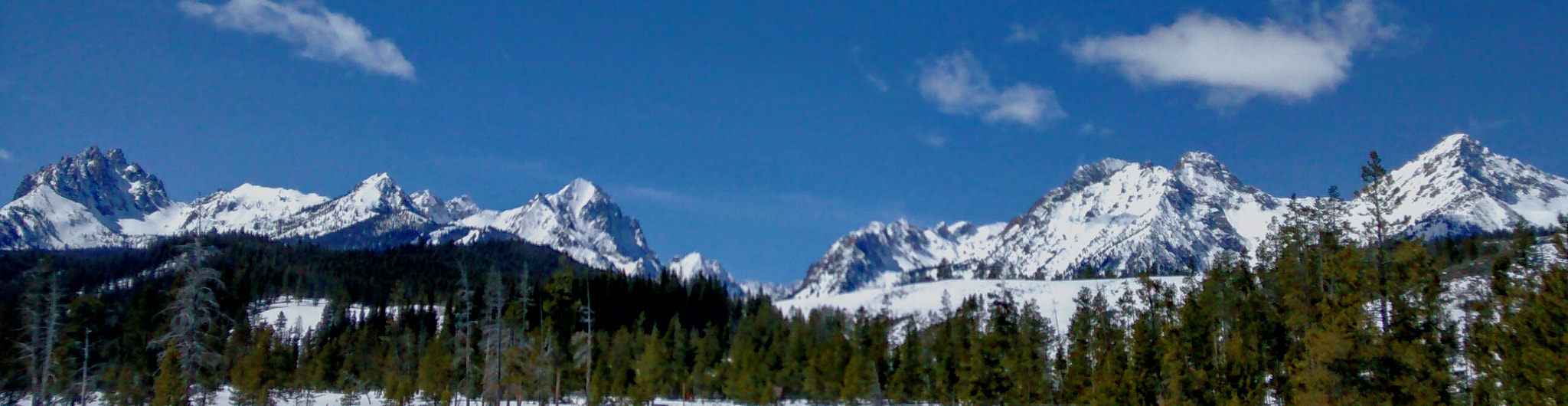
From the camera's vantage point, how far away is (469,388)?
68.2 meters

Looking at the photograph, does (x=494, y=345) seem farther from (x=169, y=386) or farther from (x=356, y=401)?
(x=356, y=401)

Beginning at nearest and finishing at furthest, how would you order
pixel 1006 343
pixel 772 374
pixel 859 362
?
pixel 1006 343 → pixel 859 362 → pixel 772 374

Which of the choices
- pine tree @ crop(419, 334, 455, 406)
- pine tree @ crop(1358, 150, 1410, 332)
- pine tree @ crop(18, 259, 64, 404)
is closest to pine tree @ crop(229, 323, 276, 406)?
pine tree @ crop(419, 334, 455, 406)

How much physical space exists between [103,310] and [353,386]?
80.7ft

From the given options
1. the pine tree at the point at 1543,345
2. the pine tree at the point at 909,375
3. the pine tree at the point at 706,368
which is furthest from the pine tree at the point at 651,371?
the pine tree at the point at 1543,345

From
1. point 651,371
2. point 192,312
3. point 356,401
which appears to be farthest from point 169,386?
point 356,401

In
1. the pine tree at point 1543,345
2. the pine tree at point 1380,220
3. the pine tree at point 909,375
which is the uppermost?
the pine tree at point 1380,220

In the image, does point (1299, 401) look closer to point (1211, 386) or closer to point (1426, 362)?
point (1426, 362)

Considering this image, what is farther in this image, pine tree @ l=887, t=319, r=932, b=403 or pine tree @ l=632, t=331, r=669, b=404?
pine tree @ l=887, t=319, r=932, b=403

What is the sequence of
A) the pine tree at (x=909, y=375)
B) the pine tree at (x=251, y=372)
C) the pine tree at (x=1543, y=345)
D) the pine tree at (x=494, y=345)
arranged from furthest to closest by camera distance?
the pine tree at (x=909, y=375) < the pine tree at (x=251, y=372) < the pine tree at (x=494, y=345) < the pine tree at (x=1543, y=345)

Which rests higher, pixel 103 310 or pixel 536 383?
pixel 103 310

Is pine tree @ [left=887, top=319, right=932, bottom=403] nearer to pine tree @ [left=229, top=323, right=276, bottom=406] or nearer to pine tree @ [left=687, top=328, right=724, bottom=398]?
pine tree @ [left=687, top=328, right=724, bottom=398]

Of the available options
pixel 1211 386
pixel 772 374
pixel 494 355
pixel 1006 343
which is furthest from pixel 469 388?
pixel 1211 386

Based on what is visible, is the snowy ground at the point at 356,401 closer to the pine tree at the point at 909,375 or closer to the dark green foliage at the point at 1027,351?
the dark green foliage at the point at 1027,351
